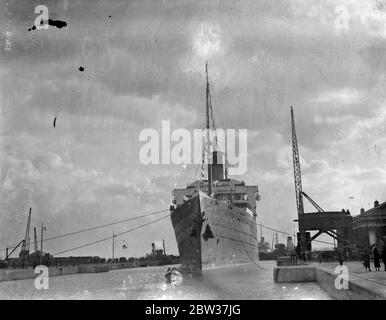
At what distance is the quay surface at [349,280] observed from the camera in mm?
10172

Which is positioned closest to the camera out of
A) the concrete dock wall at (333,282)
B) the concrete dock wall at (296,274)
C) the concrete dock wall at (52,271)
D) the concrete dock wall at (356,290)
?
the concrete dock wall at (356,290)

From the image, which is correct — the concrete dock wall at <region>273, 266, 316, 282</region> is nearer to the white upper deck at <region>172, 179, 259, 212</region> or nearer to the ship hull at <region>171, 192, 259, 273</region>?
the ship hull at <region>171, 192, 259, 273</region>

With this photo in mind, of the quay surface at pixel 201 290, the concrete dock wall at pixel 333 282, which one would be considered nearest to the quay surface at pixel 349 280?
the concrete dock wall at pixel 333 282

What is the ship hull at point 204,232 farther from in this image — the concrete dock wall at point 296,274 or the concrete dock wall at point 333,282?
the concrete dock wall at point 333,282

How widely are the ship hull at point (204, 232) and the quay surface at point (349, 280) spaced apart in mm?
9266

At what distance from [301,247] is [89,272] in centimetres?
3608

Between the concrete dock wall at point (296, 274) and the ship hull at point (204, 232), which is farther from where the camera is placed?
the ship hull at point (204, 232)

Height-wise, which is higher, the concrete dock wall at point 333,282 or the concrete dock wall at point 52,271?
the concrete dock wall at point 333,282

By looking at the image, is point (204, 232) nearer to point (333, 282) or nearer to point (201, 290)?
point (201, 290)

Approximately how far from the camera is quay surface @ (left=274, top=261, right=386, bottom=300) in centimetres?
1017

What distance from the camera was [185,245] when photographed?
35188 millimetres
